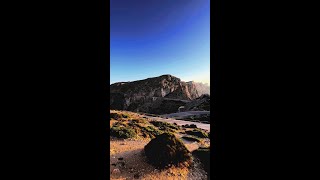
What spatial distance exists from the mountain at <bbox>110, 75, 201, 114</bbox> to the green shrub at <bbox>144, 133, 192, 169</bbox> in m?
31.4

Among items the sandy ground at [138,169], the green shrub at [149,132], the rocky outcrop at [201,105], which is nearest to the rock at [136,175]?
the sandy ground at [138,169]

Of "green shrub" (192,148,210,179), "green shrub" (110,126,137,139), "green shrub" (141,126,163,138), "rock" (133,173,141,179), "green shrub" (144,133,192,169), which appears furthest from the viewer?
"green shrub" (141,126,163,138)

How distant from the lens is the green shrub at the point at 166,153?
883cm

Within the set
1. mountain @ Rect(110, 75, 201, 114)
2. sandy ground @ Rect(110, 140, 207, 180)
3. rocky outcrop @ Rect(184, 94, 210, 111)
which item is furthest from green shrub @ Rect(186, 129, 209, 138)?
mountain @ Rect(110, 75, 201, 114)

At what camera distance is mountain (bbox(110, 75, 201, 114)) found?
44188 millimetres

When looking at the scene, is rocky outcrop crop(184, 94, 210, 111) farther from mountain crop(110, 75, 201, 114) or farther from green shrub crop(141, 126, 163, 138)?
green shrub crop(141, 126, 163, 138)

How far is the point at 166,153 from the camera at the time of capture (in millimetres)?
9234

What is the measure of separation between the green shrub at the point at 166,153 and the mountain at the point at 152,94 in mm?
31379
